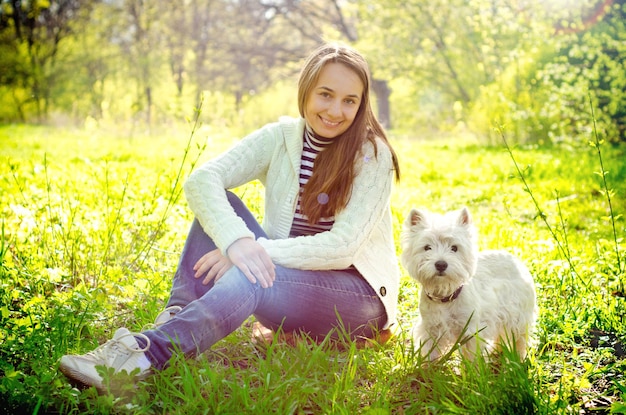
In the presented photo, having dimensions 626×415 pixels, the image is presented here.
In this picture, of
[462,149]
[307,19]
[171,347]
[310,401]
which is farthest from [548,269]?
[307,19]

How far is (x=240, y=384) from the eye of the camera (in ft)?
8.39

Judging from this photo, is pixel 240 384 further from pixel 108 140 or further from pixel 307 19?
pixel 307 19

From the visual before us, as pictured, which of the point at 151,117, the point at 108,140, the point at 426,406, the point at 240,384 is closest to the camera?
the point at 426,406

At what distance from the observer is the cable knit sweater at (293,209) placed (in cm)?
283

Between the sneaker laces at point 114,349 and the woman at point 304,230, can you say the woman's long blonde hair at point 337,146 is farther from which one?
the sneaker laces at point 114,349

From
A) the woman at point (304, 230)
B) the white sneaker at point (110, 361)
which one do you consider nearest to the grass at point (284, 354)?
the white sneaker at point (110, 361)

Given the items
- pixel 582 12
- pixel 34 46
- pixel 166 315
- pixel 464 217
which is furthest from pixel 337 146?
pixel 34 46

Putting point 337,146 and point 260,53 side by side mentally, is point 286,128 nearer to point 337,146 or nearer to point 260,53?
point 337,146

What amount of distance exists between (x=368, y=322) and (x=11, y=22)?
2565 centimetres

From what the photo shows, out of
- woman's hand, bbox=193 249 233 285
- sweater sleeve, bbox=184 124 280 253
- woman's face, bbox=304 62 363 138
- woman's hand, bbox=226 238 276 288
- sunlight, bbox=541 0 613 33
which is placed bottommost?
woman's hand, bbox=193 249 233 285

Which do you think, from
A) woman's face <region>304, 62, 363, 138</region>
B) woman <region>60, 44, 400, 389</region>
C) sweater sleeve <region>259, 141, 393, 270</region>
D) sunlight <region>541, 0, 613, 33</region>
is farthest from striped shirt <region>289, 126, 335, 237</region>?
sunlight <region>541, 0, 613, 33</region>

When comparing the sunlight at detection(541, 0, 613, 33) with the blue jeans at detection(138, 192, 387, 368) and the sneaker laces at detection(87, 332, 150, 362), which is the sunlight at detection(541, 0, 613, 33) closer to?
the blue jeans at detection(138, 192, 387, 368)

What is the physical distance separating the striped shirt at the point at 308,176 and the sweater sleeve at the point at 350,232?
0.25m

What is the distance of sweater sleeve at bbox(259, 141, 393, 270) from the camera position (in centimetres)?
281
